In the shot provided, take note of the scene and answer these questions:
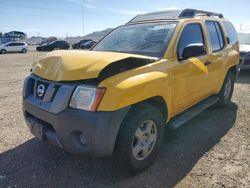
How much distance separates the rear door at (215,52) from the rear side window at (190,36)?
327 mm

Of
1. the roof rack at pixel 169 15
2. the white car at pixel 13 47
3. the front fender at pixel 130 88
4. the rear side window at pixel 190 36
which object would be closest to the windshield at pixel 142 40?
the rear side window at pixel 190 36

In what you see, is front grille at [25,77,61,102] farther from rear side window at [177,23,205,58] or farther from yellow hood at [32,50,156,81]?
rear side window at [177,23,205,58]

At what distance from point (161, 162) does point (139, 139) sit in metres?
0.61

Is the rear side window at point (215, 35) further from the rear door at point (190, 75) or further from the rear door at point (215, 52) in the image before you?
the rear door at point (190, 75)

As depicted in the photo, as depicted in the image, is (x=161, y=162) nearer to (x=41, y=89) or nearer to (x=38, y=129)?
(x=38, y=129)

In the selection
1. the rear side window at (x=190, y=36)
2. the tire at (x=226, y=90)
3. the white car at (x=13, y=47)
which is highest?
the rear side window at (x=190, y=36)

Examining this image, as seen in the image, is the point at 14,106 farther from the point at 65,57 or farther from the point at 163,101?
the point at 163,101

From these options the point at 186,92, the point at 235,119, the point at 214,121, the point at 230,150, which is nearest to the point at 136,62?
the point at 186,92

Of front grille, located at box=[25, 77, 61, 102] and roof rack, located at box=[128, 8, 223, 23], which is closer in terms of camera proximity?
front grille, located at box=[25, 77, 61, 102]

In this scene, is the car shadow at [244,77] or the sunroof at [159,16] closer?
the sunroof at [159,16]

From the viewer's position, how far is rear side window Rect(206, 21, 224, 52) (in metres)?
4.81

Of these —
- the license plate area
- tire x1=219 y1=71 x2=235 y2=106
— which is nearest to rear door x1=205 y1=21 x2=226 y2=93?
tire x1=219 y1=71 x2=235 y2=106

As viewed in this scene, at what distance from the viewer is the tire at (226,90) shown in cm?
557

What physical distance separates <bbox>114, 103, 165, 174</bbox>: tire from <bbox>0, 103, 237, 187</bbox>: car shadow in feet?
0.53
